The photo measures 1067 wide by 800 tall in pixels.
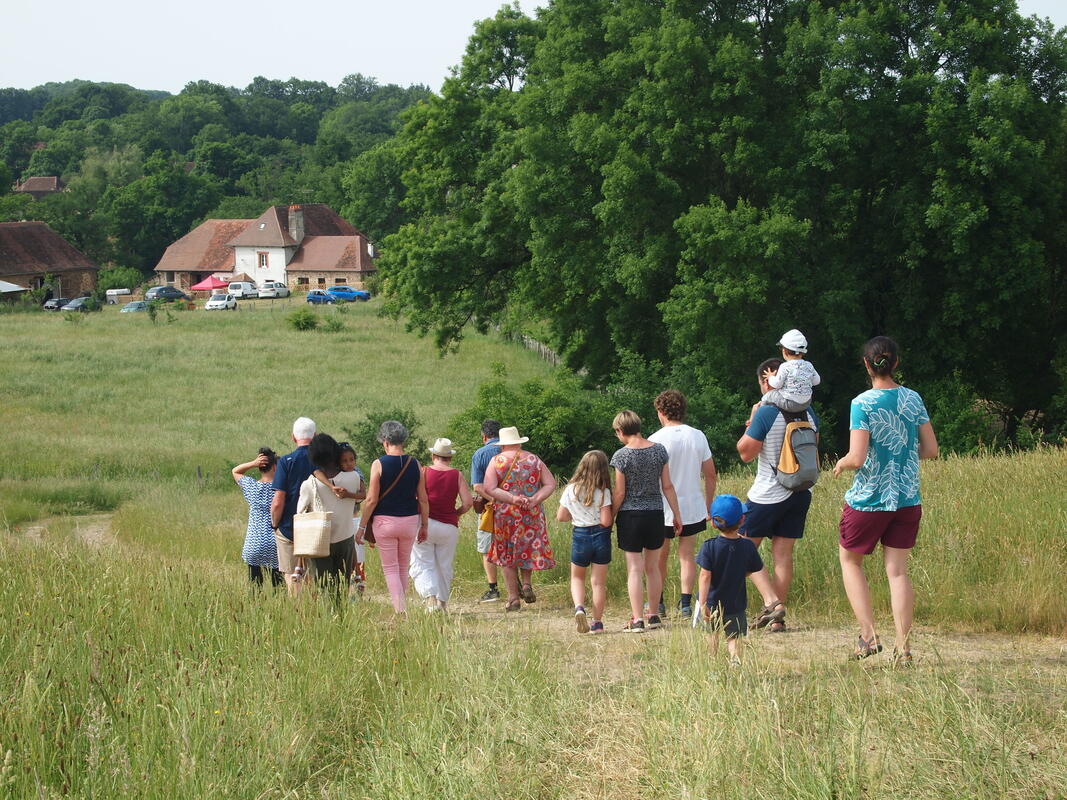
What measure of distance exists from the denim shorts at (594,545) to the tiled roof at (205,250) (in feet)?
295

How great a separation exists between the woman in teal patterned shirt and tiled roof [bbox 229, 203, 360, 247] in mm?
89037

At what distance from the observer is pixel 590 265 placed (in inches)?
984

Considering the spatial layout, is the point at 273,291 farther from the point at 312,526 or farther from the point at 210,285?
the point at 312,526

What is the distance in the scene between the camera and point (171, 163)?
392 feet

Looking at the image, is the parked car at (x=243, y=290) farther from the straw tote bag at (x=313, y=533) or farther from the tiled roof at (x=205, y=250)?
the straw tote bag at (x=313, y=533)

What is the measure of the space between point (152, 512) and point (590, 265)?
36.4 feet

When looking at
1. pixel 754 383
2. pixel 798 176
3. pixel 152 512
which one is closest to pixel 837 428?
pixel 754 383

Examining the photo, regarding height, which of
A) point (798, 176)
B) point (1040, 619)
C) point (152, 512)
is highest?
point (798, 176)

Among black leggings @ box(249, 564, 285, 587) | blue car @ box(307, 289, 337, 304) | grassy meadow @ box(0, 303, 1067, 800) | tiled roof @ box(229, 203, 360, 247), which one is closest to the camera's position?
grassy meadow @ box(0, 303, 1067, 800)

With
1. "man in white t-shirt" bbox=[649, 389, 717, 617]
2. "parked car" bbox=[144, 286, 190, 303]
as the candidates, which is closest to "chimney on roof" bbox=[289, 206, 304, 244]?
"parked car" bbox=[144, 286, 190, 303]

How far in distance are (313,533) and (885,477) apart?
3.97 metres

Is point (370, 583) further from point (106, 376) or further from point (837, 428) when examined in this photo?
point (106, 376)

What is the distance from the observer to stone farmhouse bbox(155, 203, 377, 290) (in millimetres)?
89625

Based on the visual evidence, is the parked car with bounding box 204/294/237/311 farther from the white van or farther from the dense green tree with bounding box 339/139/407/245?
the dense green tree with bounding box 339/139/407/245
